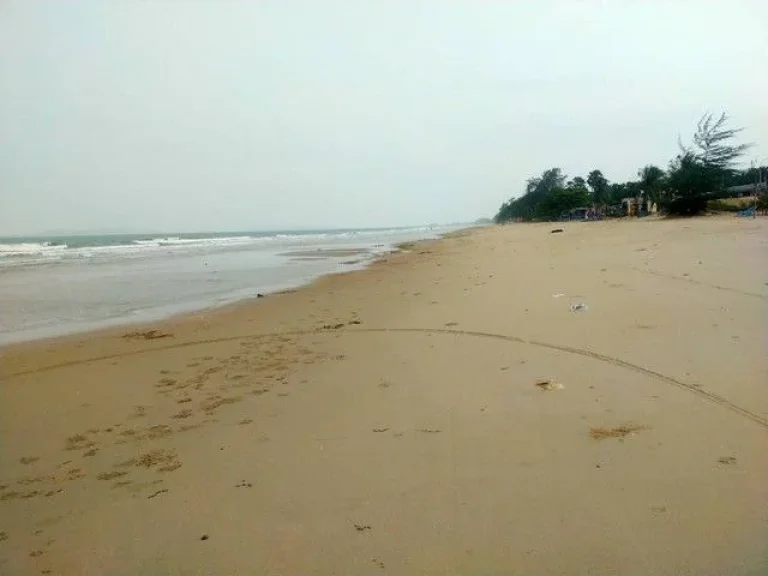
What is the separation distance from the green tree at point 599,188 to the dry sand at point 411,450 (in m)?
69.3

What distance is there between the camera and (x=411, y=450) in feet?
10.4

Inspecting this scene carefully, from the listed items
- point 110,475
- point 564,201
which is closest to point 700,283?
point 110,475

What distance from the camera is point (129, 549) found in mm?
2406

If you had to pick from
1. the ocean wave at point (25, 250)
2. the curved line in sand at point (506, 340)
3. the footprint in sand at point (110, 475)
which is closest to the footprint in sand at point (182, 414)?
the footprint in sand at point (110, 475)

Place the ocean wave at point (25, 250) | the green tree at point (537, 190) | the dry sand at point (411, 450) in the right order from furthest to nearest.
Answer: the green tree at point (537, 190) → the ocean wave at point (25, 250) → the dry sand at point (411, 450)

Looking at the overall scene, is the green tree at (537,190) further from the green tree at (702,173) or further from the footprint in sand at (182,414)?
the footprint in sand at (182,414)

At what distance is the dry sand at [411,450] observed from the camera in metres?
2.25

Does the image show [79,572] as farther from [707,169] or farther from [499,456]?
[707,169]

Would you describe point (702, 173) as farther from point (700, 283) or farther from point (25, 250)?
point (25, 250)

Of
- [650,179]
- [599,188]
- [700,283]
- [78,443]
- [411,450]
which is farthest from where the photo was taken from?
[599,188]

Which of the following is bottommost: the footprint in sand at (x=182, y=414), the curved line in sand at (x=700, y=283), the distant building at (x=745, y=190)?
the footprint in sand at (x=182, y=414)

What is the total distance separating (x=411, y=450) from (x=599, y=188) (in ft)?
252

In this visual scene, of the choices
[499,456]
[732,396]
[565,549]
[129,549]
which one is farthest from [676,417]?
[129,549]

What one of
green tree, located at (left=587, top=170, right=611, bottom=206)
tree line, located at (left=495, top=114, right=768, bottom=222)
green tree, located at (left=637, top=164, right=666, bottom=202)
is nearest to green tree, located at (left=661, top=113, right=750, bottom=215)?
tree line, located at (left=495, top=114, right=768, bottom=222)
